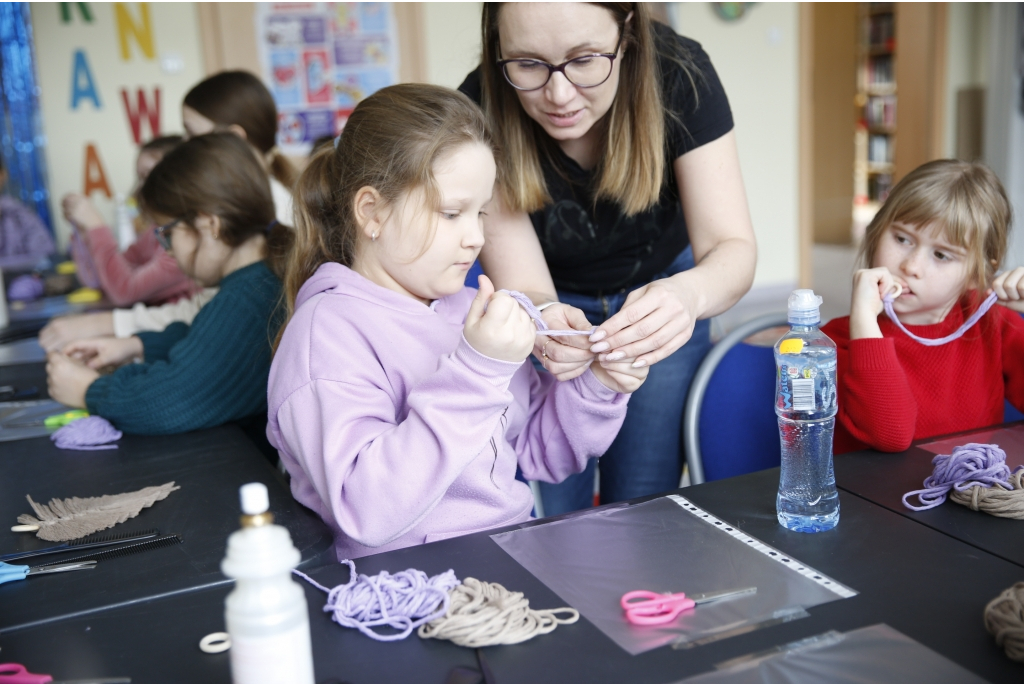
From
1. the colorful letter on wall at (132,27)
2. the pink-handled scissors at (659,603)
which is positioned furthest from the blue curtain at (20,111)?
the pink-handled scissors at (659,603)

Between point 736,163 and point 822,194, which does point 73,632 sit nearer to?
point 736,163

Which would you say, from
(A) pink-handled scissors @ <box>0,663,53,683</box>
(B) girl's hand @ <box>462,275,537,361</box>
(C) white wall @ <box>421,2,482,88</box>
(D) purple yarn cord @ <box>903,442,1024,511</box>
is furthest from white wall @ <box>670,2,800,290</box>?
(A) pink-handled scissors @ <box>0,663,53,683</box>

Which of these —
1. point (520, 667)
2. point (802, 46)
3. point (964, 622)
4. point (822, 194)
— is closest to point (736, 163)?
point (964, 622)

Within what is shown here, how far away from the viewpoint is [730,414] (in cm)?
162

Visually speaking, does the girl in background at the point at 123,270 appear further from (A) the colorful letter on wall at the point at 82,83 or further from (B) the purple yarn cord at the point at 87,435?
(A) the colorful letter on wall at the point at 82,83

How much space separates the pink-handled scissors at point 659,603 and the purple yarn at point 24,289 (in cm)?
280

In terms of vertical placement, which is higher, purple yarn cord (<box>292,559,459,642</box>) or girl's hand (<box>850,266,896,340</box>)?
girl's hand (<box>850,266,896,340</box>)

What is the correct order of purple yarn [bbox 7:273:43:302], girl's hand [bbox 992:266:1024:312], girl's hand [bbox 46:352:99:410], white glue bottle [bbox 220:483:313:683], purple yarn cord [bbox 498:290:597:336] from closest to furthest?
1. white glue bottle [bbox 220:483:313:683]
2. purple yarn cord [bbox 498:290:597:336]
3. girl's hand [bbox 992:266:1024:312]
4. girl's hand [bbox 46:352:99:410]
5. purple yarn [bbox 7:273:43:302]

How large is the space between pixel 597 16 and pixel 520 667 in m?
0.92

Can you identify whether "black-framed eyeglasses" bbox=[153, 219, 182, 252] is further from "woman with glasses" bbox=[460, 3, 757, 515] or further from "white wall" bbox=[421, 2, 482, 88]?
"white wall" bbox=[421, 2, 482, 88]

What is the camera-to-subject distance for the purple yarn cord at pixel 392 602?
80 centimetres

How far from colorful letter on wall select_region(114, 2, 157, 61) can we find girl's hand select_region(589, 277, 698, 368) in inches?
171

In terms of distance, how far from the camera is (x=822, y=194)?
774 centimetres

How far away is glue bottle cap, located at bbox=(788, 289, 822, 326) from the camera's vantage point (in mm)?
1015
